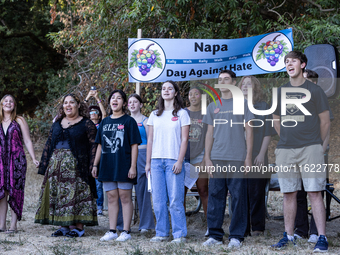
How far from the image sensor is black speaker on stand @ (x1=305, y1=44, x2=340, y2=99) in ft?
17.0

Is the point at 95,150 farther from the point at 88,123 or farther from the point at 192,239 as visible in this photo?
the point at 192,239

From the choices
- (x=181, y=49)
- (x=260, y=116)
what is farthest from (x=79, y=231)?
(x=181, y=49)

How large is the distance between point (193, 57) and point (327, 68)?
75.3 inches

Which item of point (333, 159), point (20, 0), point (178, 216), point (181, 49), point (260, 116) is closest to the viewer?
point (178, 216)

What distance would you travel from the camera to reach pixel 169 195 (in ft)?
15.5

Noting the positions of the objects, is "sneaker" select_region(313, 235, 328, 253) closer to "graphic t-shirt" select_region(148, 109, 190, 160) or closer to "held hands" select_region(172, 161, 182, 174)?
"held hands" select_region(172, 161, 182, 174)

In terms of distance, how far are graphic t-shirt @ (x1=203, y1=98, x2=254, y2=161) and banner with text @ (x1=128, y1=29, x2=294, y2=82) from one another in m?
1.82

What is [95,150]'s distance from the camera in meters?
5.14

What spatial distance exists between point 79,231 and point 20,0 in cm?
1205

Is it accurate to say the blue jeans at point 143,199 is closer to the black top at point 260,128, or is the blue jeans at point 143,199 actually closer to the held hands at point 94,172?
the held hands at point 94,172

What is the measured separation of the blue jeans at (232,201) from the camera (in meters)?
4.29

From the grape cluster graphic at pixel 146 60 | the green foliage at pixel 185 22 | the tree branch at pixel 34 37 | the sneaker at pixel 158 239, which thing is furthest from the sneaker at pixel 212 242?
the tree branch at pixel 34 37

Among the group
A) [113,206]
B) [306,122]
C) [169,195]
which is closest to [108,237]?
[113,206]

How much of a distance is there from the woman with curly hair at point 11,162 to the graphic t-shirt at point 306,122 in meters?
3.05
